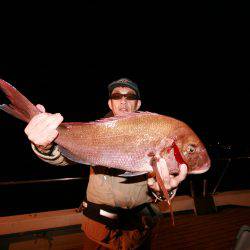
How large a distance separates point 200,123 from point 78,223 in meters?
50.8

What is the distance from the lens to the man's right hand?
6.62 feet

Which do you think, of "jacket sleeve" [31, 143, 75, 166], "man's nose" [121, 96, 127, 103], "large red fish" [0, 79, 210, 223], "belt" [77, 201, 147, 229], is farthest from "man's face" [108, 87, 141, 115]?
"belt" [77, 201, 147, 229]

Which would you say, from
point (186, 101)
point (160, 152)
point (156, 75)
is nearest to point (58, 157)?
point (160, 152)

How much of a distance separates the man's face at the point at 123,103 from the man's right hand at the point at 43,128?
3.19ft

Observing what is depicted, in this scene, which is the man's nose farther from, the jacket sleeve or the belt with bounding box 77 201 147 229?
the belt with bounding box 77 201 147 229

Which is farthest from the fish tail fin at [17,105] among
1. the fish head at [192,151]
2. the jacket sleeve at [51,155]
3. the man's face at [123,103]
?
the fish head at [192,151]

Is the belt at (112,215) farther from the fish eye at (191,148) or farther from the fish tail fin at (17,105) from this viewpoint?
the fish tail fin at (17,105)

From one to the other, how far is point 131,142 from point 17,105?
1.04m

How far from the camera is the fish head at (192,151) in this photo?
2.39 meters

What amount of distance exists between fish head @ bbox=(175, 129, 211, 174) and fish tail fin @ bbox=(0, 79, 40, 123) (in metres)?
1.39

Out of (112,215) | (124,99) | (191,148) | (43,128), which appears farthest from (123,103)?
(112,215)

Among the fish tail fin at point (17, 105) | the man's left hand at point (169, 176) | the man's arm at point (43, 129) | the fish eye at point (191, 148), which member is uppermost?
the fish tail fin at point (17, 105)

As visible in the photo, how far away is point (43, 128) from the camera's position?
6.64 feet

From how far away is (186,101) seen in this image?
80.1m
